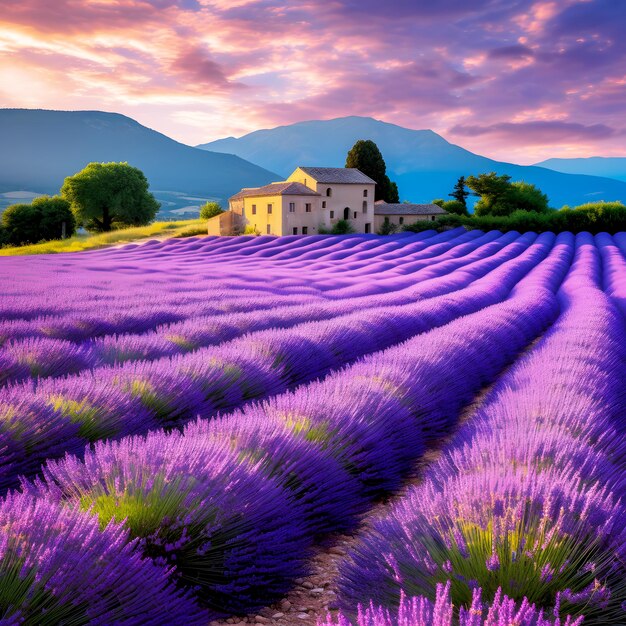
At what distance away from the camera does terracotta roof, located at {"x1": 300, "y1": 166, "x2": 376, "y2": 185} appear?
41438 mm

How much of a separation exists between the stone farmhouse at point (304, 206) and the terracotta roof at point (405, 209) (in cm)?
227

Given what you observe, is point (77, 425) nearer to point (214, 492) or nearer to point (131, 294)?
point (214, 492)

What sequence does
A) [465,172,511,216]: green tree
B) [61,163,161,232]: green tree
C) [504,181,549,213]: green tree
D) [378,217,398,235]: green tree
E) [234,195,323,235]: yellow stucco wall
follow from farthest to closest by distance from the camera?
[504,181,549,213]: green tree
[61,163,161,232]: green tree
[465,172,511,216]: green tree
[378,217,398,235]: green tree
[234,195,323,235]: yellow stucco wall

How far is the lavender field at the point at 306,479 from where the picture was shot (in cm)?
143

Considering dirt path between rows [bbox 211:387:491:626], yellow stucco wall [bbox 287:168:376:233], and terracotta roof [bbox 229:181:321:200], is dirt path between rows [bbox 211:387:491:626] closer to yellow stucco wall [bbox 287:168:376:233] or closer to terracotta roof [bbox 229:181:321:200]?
terracotta roof [bbox 229:181:321:200]

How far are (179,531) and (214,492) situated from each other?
17 cm

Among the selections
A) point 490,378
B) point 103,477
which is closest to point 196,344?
point 490,378

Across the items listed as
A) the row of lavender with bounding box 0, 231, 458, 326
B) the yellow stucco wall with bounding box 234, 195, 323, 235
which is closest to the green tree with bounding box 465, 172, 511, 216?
the yellow stucco wall with bounding box 234, 195, 323, 235

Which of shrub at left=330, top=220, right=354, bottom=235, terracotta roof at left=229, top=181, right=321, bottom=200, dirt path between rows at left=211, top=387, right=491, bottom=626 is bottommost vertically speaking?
dirt path between rows at left=211, top=387, right=491, bottom=626

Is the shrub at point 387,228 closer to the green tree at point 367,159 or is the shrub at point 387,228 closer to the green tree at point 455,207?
the green tree at point 367,159

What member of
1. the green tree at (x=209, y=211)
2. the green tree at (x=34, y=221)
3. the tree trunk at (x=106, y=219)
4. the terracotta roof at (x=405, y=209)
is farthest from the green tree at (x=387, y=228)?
the green tree at (x=34, y=221)

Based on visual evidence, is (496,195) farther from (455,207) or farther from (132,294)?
(132,294)

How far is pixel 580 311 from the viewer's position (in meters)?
8.08

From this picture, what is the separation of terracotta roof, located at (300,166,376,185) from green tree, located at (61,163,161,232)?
755 inches
